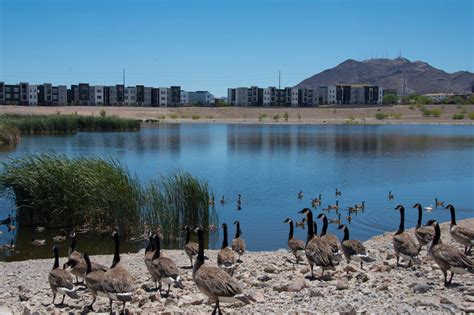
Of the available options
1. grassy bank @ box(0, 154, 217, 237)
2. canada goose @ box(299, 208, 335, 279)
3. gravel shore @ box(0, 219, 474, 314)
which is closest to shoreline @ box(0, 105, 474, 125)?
grassy bank @ box(0, 154, 217, 237)

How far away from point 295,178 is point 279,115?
382 ft

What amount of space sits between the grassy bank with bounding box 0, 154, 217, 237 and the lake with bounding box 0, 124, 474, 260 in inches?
30.4

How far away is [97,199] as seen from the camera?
1973 cm

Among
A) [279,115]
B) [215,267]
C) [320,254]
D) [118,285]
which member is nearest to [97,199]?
[320,254]

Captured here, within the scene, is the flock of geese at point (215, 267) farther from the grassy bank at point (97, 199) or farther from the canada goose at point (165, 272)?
the grassy bank at point (97, 199)

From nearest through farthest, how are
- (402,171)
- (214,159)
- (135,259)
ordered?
(135,259)
(402,171)
(214,159)

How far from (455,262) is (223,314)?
444 cm

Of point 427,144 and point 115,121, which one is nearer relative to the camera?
point 427,144

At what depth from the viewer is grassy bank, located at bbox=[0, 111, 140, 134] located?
73.3 metres

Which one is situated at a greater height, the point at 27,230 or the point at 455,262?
the point at 455,262

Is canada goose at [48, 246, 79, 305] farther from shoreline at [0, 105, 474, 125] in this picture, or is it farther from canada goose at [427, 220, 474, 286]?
shoreline at [0, 105, 474, 125]

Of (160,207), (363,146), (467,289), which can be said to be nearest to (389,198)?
(160,207)

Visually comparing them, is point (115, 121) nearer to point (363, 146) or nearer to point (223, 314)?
point (363, 146)

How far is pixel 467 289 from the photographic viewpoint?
33.7 feet
